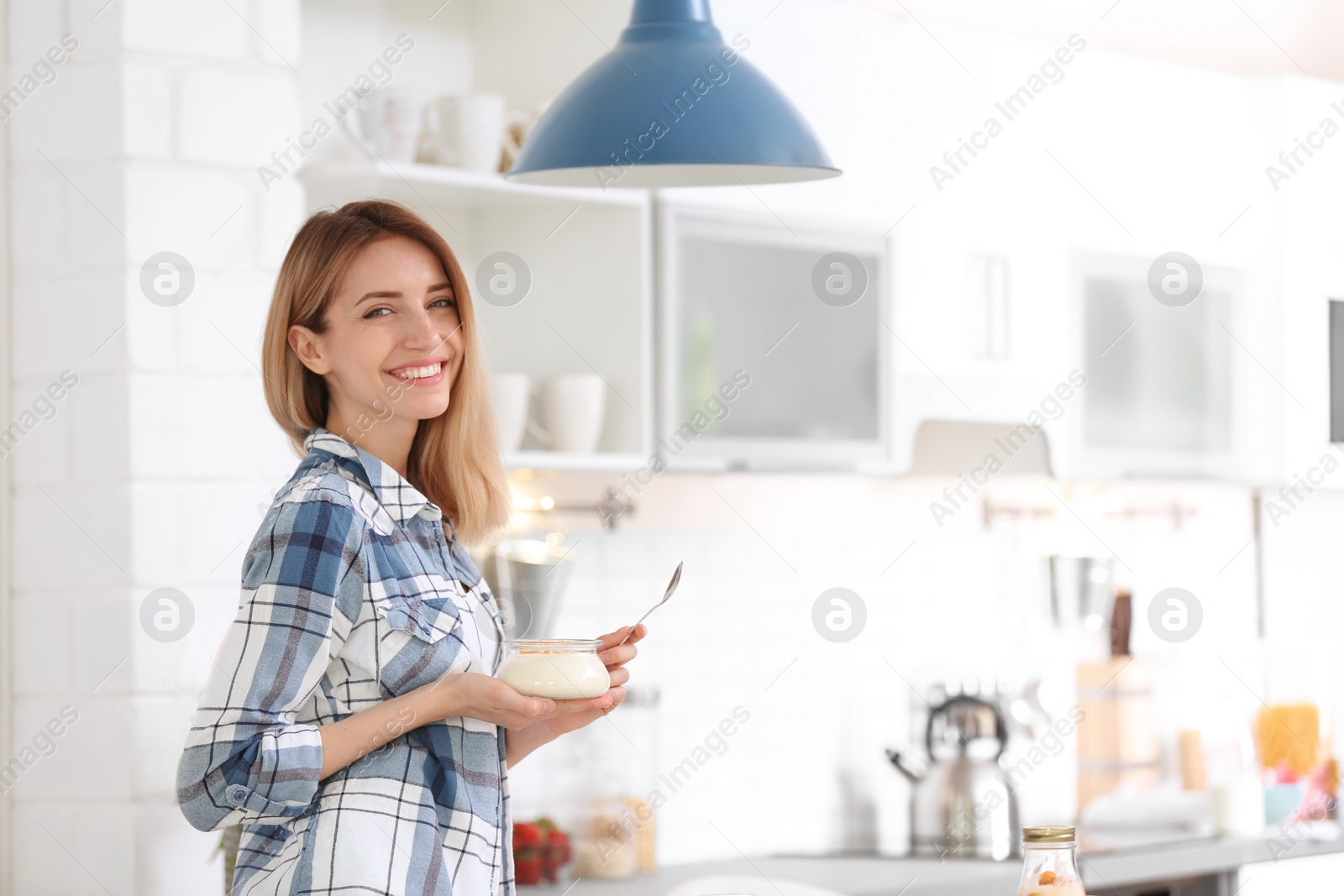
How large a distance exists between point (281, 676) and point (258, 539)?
13 cm

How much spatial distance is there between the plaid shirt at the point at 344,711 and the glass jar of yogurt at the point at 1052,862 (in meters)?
0.52

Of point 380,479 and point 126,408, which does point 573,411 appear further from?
point 380,479

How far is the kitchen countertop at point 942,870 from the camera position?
2967 mm

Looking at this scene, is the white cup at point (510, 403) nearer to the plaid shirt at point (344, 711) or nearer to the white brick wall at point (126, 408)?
the white brick wall at point (126, 408)

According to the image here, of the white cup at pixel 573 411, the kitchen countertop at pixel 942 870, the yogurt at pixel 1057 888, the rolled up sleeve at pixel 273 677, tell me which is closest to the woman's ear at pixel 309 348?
the rolled up sleeve at pixel 273 677

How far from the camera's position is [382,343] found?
1.53 meters

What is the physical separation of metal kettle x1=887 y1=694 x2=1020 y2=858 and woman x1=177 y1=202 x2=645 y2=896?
1907 mm

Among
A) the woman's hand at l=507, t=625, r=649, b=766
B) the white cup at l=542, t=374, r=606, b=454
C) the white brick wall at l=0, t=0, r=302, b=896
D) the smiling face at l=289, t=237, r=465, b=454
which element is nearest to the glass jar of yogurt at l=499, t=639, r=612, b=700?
the woman's hand at l=507, t=625, r=649, b=766

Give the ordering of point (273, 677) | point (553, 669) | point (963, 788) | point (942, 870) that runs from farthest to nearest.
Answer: point (963, 788), point (942, 870), point (553, 669), point (273, 677)

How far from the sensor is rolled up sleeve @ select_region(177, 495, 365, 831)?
4.33 ft

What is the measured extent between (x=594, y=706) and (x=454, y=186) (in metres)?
1.44

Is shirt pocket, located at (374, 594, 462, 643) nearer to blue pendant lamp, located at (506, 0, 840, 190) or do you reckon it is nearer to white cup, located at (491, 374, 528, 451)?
blue pendant lamp, located at (506, 0, 840, 190)

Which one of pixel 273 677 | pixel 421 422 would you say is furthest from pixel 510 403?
pixel 273 677

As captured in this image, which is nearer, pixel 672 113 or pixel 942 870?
pixel 672 113
